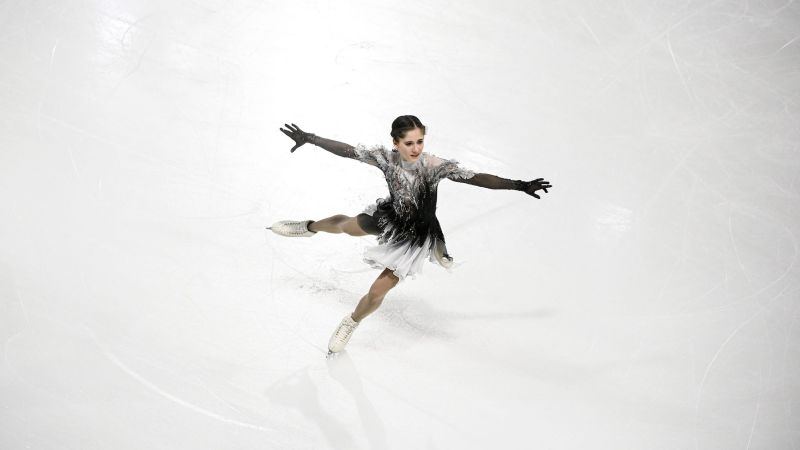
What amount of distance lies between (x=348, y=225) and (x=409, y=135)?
0.67 m

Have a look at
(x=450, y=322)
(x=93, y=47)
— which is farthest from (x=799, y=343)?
(x=93, y=47)

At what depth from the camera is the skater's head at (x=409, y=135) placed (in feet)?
10.6

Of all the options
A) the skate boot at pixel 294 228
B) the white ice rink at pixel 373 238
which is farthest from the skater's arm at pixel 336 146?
the white ice rink at pixel 373 238

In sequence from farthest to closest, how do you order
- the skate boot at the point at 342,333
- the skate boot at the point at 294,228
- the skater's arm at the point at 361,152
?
the skate boot at the point at 294,228, the skate boot at the point at 342,333, the skater's arm at the point at 361,152

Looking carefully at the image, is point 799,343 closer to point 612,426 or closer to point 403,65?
point 612,426

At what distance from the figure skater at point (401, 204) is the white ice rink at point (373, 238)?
0.44 m

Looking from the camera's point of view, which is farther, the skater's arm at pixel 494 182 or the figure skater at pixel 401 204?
the figure skater at pixel 401 204

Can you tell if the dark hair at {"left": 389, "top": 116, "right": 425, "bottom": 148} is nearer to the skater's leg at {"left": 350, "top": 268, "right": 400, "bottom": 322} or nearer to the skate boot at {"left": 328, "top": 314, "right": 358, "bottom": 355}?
the skater's leg at {"left": 350, "top": 268, "right": 400, "bottom": 322}

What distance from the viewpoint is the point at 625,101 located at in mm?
5512

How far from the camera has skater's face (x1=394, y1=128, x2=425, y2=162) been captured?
3236mm

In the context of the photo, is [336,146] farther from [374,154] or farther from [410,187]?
[410,187]

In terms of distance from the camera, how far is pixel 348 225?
364 centimetres

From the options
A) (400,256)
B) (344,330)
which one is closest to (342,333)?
(344,330)

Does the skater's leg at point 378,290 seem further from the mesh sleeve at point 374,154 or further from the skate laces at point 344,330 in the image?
the mesh sleeve at point 374,154
